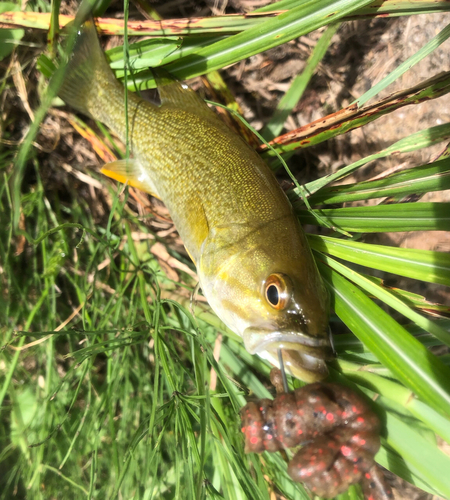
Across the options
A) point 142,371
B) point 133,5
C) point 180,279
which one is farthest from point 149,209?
point 133,5

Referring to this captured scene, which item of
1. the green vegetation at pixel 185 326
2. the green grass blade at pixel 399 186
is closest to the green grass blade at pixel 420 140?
the green vegetation at pixel 185 326

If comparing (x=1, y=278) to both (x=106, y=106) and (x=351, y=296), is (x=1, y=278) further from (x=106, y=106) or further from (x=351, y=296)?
(x=351, y=296)

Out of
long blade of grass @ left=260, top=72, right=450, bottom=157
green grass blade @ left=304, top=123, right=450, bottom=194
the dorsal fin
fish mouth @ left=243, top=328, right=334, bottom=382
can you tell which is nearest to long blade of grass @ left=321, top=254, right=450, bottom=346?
fish mouth @ left=243, top=328, right=334, bottom=382

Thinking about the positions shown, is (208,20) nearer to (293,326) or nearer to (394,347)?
(293,326)

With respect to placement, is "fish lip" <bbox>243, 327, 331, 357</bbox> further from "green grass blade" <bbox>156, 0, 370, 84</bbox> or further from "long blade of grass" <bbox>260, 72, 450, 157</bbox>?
"green grass blade" <bbox>156, 0, 370, 84</bbox>

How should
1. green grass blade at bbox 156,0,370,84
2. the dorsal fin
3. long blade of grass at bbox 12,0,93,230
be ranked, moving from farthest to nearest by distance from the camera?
1. the dorsal fin
2. green grass blade at bbox 156,0,370,84
3. long blade of grass at bbox 12,0,93,230

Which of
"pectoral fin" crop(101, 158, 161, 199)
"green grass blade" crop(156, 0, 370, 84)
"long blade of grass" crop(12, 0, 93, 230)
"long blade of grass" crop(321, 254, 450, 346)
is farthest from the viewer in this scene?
"pectoral fin" crop(101, 158, 161, 199)

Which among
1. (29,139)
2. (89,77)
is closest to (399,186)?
(29,139)
